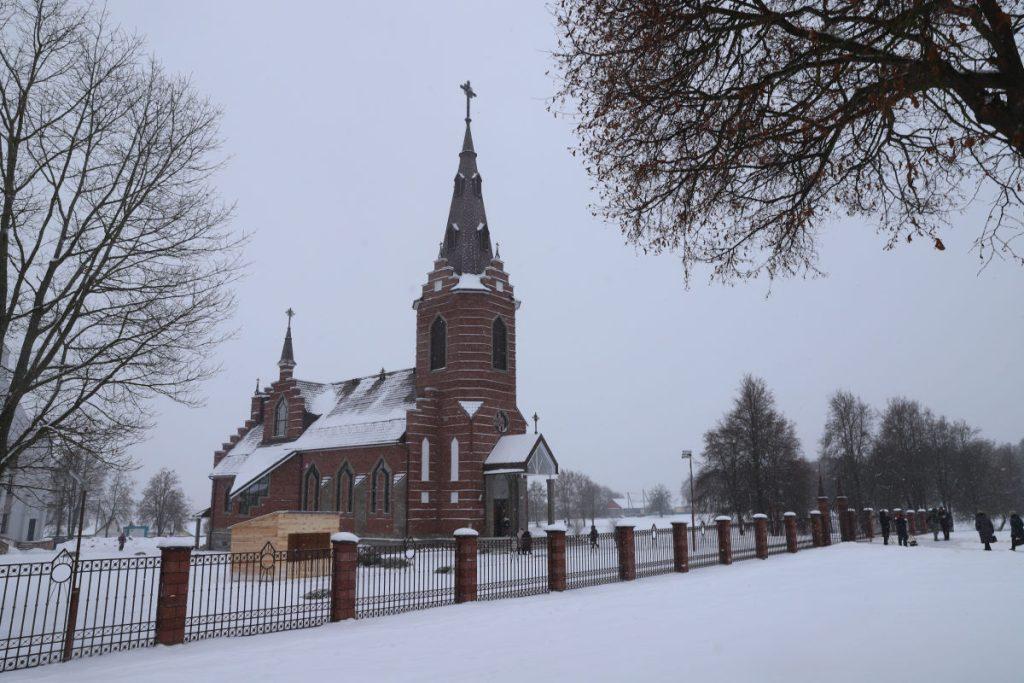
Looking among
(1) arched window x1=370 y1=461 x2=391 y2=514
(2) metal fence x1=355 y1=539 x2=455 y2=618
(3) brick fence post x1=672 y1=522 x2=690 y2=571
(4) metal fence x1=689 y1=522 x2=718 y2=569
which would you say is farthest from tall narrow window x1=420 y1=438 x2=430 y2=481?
(2) metal fence x1=355 y1=539 x2=455 y2=618

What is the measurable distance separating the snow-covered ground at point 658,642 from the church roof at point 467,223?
23220 mm

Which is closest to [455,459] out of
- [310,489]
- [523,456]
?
[523,456]

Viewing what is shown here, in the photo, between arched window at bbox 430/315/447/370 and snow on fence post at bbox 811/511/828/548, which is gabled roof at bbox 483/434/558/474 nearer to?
arched window at bbox 430/315/447/370

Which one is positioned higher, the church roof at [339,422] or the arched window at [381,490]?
the church roof at [339,422]

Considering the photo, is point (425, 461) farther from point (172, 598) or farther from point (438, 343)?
point (172, 598)

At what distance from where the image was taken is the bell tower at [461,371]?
3241 centimetres

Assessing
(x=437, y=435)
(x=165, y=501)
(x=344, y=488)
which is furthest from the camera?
(x=165, y=501)

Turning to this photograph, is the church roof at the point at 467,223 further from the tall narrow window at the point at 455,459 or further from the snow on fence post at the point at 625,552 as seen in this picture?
the snow on fence post at the point at 625,552

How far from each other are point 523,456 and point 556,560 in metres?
14.6

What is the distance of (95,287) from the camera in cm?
1287

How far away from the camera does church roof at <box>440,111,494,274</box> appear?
1430 inches

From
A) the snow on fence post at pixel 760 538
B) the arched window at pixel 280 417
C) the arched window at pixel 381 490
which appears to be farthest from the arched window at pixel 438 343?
the snow on fence post at pixel 760 538

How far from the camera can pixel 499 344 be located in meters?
35.5

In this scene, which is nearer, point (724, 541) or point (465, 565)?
point (465, 565)
